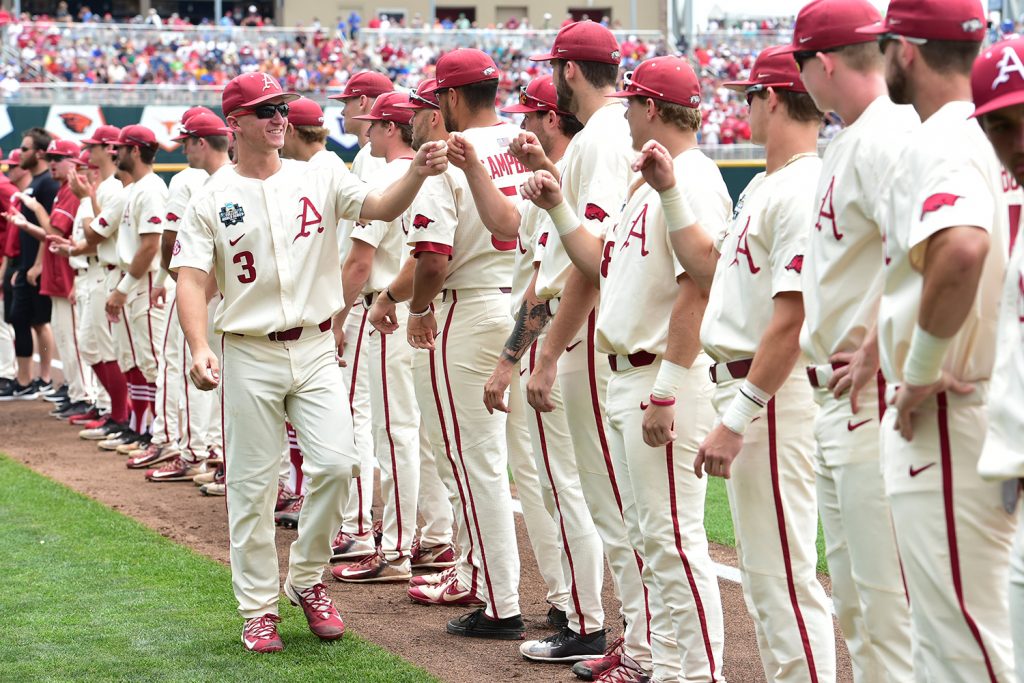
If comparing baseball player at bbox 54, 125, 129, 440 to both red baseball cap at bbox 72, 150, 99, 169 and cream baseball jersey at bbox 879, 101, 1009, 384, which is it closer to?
red baseball cap at bbox 72, 150, 99, 169

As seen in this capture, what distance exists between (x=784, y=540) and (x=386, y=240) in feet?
12.5

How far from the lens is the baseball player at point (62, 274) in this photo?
11.7 meters

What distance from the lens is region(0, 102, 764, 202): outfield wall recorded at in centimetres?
2105

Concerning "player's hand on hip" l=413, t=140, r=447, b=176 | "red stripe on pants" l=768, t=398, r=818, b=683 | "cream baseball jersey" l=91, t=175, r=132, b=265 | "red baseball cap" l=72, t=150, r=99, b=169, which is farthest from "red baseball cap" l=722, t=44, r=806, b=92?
"red baseball cap" l=72, t=150, r=99, b=169

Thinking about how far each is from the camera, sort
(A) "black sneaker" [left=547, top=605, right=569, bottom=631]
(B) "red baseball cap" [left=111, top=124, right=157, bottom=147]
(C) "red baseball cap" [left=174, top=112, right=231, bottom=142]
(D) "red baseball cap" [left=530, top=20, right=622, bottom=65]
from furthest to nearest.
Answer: (B) "red baseball cap" [left=111, top=124, right=157, bottom=147] < (C) "red baseball cap" [left=174, top=112, right=231, bottom=142] < (A) "black sneaker" [left=547, top=605, right=569, bottom=631] < (D) "red baseball cap" [left=530, top=20, right=622, bottom=65]

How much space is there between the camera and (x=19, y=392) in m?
13.0

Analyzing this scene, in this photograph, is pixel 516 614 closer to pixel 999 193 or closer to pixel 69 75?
pixel 999 193

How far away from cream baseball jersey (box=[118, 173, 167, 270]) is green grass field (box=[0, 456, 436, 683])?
2606 mm

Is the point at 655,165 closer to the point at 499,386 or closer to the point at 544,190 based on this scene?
the point at 544,190

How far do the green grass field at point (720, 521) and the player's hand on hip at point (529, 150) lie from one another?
2.66m

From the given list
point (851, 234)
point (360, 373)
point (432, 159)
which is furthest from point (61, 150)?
point (851, 234)

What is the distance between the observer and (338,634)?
16.9 feet

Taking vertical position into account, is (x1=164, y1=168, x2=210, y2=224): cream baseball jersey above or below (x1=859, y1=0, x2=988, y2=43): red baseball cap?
below

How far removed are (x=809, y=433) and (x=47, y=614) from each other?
3.67m
